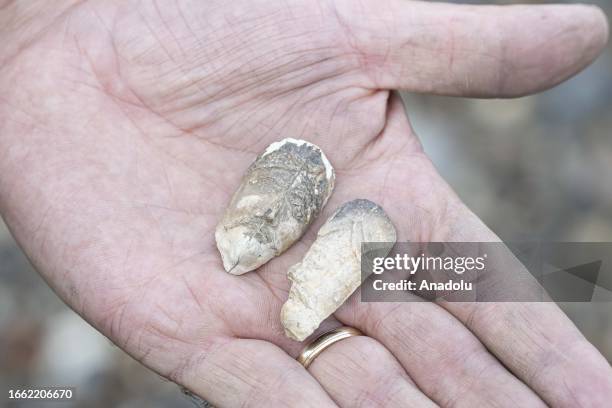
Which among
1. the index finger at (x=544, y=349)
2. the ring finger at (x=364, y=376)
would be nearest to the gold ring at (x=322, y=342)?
the ring finger at (x=364, y=376)

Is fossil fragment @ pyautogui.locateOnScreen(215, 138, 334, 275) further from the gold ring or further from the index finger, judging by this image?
the index finger

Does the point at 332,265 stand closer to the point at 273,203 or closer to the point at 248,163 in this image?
the point at 273,203

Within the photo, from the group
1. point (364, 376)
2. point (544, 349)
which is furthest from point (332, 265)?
point (544, 349)

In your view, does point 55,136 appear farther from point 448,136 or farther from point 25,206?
point 448,136

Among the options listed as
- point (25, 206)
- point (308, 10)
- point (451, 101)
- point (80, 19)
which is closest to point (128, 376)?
point (25, 206)

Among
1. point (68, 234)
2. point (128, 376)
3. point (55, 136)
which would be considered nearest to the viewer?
point (68, 234)

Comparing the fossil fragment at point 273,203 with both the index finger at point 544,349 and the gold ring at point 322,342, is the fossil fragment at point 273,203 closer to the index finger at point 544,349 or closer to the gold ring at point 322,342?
the gold ring at point 322,342

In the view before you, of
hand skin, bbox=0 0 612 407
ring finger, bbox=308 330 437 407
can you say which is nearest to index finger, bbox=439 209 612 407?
hand skin, bbox=0 0 612 407
